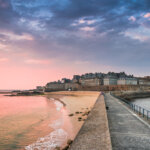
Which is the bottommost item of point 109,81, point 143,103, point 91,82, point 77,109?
point 143,103

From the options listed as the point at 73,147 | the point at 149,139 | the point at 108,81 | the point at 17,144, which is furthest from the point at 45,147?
the point at 108,81

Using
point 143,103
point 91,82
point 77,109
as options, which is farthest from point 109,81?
point 77,109

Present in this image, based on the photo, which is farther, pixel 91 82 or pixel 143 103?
pixel 91 82

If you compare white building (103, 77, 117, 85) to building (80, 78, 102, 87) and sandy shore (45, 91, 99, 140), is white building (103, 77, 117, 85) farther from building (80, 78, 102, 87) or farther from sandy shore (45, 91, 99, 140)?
sandy shore (45, 91, 99, 140)

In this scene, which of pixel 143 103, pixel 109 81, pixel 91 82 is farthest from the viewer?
pixel 91 82

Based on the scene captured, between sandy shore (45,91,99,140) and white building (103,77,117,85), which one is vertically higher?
white building (103,77,117,85)

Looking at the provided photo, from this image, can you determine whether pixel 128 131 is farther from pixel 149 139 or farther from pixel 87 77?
pixel 87 77

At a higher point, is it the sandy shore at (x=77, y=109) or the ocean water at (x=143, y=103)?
the sandy shore at (x=77, y=109)

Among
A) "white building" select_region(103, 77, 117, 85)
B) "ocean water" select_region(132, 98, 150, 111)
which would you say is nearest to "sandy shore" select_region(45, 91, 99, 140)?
"ocean water" select_region(132, 98, 150, 111)

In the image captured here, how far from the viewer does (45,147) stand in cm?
911

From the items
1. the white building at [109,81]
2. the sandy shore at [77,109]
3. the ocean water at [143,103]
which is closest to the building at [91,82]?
the white building at [109,81]

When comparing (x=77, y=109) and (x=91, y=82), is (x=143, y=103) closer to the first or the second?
(x=77, y=109)

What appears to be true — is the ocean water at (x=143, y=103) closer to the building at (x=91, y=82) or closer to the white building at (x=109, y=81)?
the white building at (x=109, y=81)

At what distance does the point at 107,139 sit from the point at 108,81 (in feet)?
468
